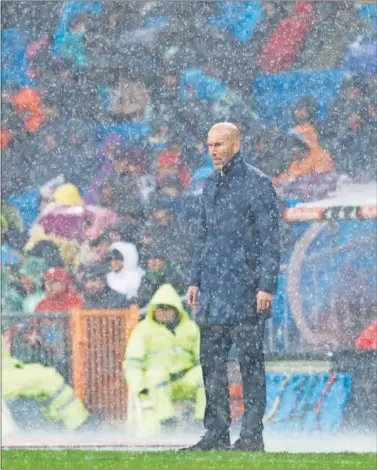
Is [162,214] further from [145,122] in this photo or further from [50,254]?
[50,254]

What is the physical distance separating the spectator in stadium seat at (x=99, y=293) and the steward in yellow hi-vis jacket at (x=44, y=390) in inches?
20.7

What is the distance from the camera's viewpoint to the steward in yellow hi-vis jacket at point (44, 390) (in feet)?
35.6

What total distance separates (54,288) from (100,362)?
0.60 meters

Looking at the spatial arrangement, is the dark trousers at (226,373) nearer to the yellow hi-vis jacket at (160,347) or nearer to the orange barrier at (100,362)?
the yellow hi-vis jacket at (160,347)

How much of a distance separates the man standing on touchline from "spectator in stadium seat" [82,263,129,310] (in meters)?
2.42

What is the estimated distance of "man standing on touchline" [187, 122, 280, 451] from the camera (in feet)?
27.3

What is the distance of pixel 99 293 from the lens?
10852mm

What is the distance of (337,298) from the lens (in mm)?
10695

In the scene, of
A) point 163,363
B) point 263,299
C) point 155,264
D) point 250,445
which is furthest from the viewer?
point 155,264

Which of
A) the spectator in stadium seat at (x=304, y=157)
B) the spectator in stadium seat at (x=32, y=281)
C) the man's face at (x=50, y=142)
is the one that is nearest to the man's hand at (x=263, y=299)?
the spectator in stadium seat at (x=304, y=157)

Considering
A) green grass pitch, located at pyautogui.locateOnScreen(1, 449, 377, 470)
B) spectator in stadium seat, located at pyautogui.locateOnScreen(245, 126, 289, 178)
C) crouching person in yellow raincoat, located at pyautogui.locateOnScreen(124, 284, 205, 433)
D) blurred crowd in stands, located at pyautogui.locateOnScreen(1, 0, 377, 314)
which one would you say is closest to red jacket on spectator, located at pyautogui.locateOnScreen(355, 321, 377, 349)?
blurred crowd in stands, located at pyautogui.locateOnScreen(1, 0, 377, 314)

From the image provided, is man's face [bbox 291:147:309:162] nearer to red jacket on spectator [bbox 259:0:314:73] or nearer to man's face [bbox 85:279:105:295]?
red jacket on spectator [bbox 259:0:314:73]

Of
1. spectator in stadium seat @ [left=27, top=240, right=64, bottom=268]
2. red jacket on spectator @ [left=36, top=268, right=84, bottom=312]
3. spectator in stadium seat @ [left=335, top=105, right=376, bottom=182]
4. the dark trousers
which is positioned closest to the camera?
the dark trousers

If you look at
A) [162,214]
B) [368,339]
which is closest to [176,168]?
[162,214]
